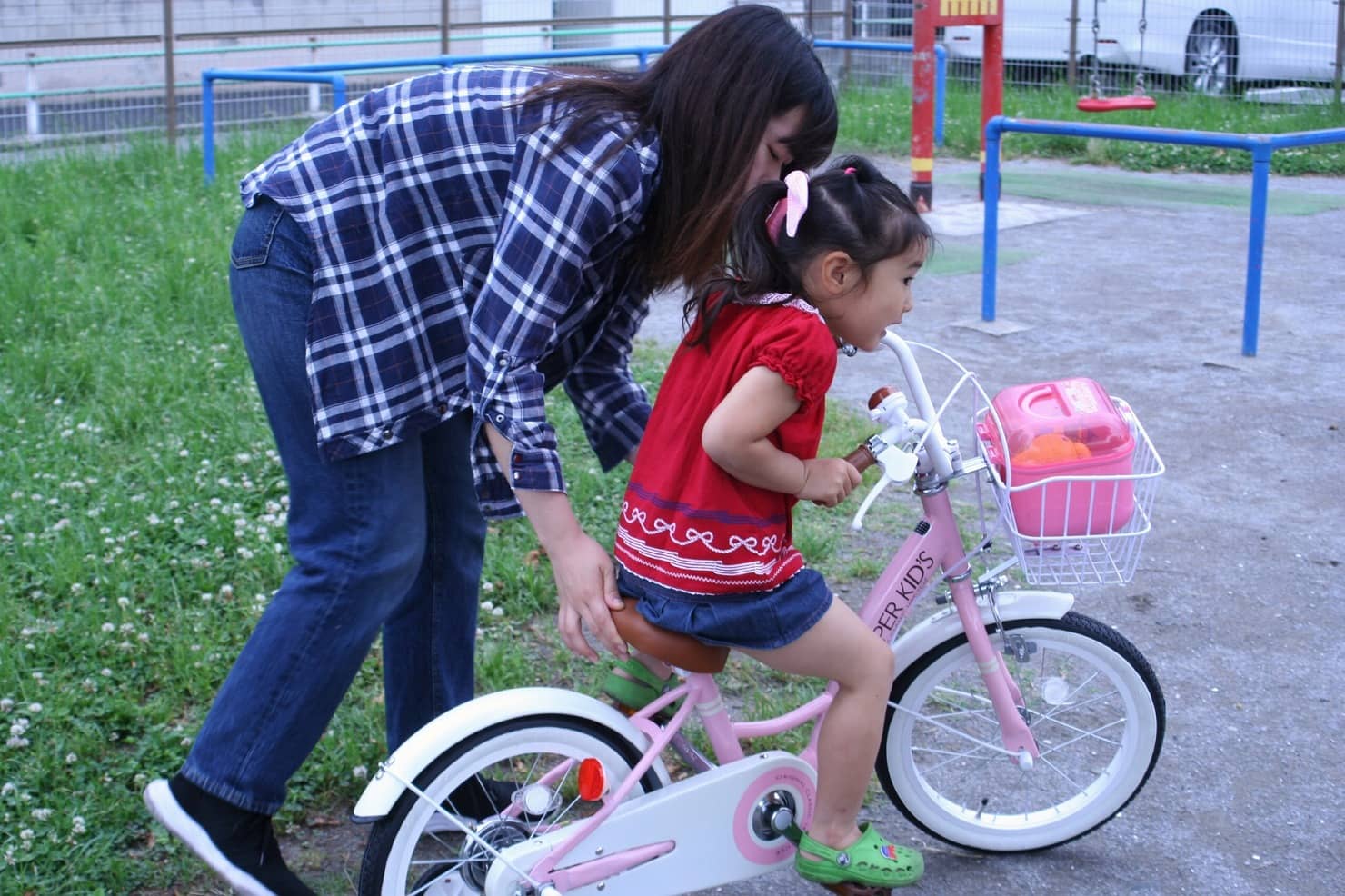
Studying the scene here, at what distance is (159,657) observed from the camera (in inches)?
135

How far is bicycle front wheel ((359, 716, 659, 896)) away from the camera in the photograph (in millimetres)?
2307

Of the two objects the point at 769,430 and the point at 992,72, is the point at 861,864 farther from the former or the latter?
the point at 992,72

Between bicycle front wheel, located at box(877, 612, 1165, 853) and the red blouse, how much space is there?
59 centimetres

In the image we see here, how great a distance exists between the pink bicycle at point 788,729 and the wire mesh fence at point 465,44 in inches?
236

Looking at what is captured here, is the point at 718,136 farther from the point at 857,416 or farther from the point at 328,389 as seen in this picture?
the point at 857,416

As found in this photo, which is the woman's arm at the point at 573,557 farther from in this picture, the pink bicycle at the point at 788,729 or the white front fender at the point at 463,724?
the white front fender at the point at 463,724

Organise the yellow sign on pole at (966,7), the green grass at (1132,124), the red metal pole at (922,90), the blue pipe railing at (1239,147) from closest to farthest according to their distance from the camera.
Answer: the blue pipe railing at (1239,147)
the red metal pole at (922,90)
the yellow sign on pole at (966,7)
the green grass at (1132,124)

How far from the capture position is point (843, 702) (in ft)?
7.91

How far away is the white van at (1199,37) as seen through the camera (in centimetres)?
1255

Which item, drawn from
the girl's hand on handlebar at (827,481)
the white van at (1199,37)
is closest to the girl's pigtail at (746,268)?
the girl's hand on handlebar at (827,481)

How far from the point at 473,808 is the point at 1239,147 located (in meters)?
4.46

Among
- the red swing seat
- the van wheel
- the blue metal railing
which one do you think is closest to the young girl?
the red swing seat

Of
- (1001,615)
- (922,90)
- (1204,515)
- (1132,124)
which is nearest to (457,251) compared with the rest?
(1001,615)

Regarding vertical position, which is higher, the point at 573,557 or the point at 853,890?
the point at 573,557
